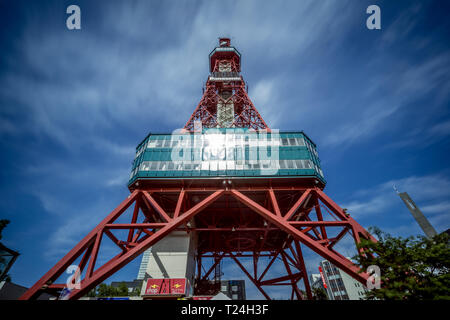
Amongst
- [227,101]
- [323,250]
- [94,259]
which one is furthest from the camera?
[227,101]

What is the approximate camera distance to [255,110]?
3425 cm

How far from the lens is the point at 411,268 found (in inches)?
449

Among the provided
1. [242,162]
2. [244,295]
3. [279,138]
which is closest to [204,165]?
[242,162]

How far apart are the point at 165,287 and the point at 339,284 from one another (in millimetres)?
77883

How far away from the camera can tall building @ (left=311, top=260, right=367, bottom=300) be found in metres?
64.4

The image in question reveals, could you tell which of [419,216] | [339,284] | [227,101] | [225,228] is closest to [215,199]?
[225,228]

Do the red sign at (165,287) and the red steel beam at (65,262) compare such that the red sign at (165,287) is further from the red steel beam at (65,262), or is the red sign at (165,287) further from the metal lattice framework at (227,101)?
the metal lattice framework at (227,101)

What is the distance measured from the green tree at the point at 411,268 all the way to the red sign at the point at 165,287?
15.0 metres

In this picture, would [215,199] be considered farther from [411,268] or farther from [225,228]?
[411,268]

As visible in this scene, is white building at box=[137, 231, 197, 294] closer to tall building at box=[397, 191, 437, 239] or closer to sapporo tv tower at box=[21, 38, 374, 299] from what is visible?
sapporo tv tower at box=[21, 38, 374, 299]

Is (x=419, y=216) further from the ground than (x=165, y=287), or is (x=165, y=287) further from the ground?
(x=419, y=216)

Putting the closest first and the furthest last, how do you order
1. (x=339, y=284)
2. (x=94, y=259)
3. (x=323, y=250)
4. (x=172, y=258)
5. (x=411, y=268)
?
(x=411, y=268) → (x=323, y=250) → (x=94, y=259) → (x=172, y=258) → (x=339, y=284)

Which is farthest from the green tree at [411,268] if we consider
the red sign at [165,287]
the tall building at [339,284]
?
the tall building at [339,284]
